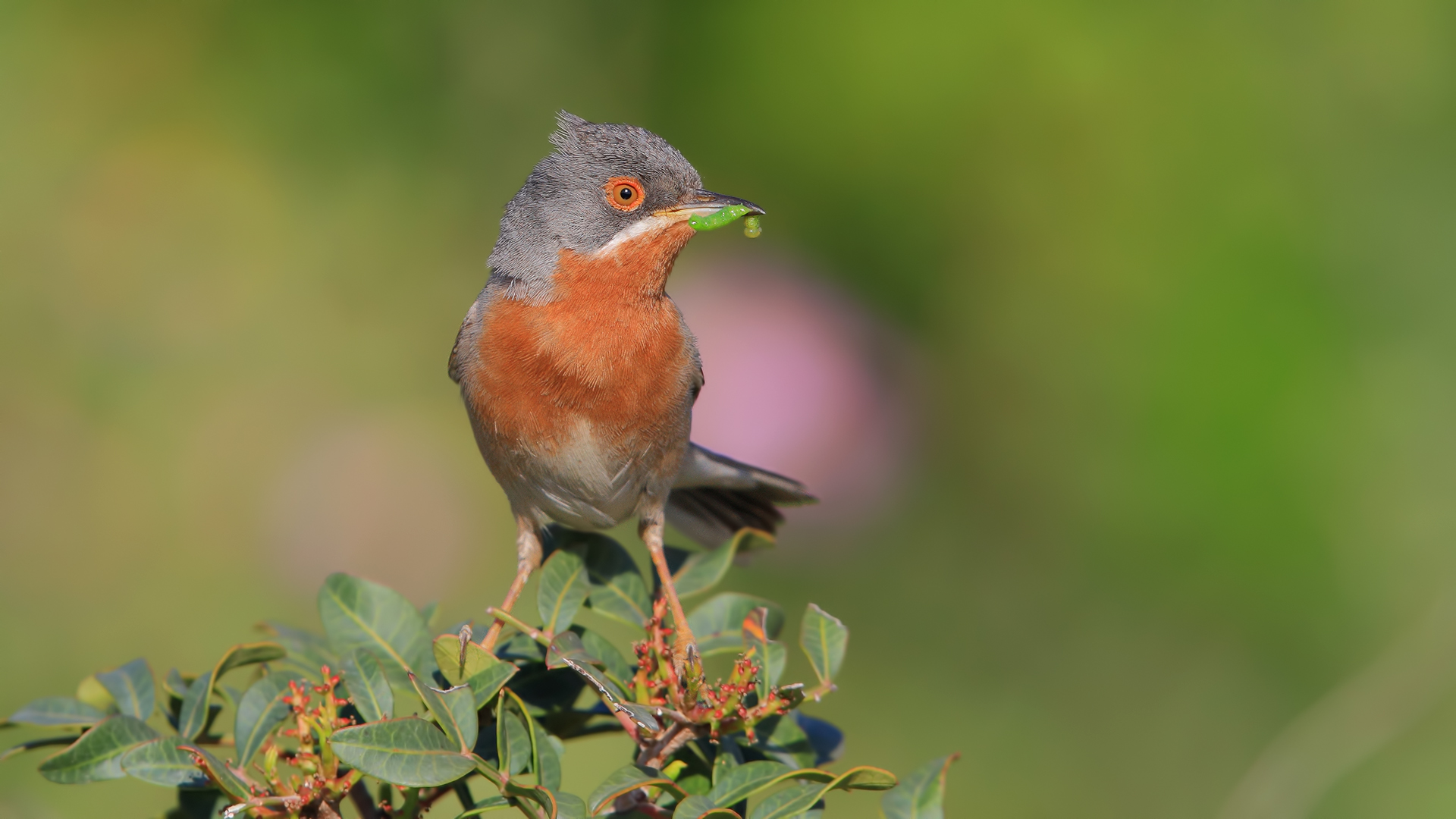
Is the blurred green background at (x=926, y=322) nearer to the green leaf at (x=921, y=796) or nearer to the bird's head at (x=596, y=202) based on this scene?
the bird's head at (x=596, y=202)

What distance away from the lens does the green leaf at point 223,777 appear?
1741 millimetres

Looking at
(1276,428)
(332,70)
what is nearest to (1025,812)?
(1276,428)

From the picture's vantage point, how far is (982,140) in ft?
17.5

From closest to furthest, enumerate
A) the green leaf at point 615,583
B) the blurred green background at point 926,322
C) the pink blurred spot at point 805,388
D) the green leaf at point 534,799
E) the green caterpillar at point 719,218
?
the green leaf at point 534,799 < the green leaf at point 615,583 < the green caterpillar at point 719,218 < the blurred green background at point 926,322 < the pink blurred spot at point 805,388

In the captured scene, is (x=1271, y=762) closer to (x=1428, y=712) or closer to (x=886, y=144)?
(x=1428, y=712)


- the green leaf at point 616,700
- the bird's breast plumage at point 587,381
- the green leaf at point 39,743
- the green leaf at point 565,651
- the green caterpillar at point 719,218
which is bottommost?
the green leaf at point 39,743

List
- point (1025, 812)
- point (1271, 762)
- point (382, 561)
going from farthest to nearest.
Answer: point (382, 561)
point (1025, 812)
point (1271, 762)

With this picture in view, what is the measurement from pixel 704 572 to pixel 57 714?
1280 mm

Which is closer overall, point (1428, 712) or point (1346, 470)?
point (1428, 712)

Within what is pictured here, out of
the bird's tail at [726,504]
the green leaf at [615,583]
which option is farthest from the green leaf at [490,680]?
the bird's tail at [726,504]

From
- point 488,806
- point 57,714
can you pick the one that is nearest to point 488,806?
point 488,806

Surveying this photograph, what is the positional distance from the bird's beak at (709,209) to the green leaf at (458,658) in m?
1.27

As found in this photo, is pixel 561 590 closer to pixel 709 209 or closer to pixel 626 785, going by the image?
pixel 626 785

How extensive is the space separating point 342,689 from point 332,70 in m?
4.46
